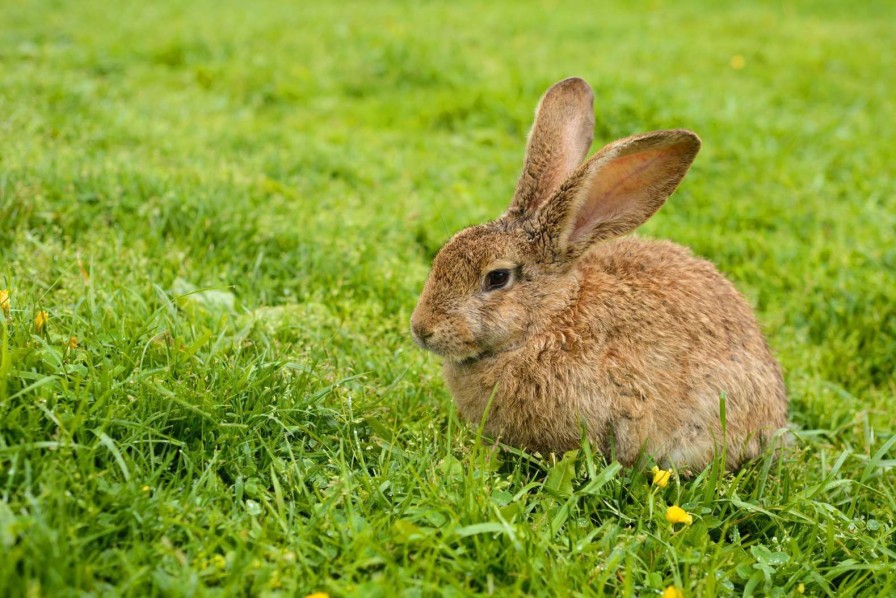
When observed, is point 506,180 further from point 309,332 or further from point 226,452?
point 226,452

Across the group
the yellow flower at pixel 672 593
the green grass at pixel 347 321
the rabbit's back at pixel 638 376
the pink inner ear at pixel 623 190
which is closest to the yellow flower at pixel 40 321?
the green grass at pixel 347 321

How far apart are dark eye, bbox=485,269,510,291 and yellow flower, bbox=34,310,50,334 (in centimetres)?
173

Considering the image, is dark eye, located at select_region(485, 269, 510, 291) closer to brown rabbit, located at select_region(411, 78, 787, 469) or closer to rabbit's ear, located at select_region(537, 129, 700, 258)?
brown rabbit, located at select_region(411, 78, 787, 469)

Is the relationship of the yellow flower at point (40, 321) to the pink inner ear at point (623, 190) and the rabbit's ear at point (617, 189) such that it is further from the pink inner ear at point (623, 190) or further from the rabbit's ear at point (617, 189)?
the pink inner ear at point (623, 190)

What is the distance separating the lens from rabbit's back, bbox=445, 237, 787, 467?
10.8 ft

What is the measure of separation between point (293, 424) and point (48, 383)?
33.0 inches

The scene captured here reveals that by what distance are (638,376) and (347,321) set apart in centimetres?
150

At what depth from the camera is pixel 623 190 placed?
340 centimetres

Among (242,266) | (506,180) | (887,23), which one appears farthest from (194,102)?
(887,23)

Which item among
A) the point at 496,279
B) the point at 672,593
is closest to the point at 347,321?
the point at 496,279

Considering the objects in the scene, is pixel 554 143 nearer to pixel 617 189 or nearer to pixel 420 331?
pixel 617 189

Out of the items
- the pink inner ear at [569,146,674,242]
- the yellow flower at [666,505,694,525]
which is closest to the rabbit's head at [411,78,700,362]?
the pink inner ear at [569,146,674,242]

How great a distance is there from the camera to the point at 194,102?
24.1ft

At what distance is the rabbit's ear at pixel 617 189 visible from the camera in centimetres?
321
